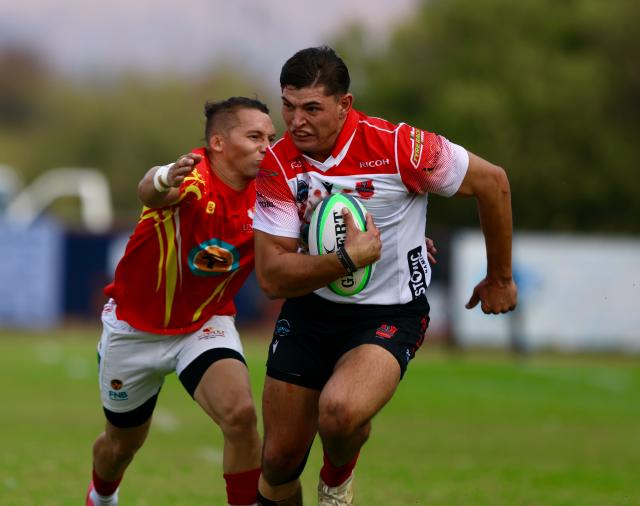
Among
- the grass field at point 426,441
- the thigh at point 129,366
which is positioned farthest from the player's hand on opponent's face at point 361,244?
the grass field at point 426,441

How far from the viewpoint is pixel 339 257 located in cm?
654

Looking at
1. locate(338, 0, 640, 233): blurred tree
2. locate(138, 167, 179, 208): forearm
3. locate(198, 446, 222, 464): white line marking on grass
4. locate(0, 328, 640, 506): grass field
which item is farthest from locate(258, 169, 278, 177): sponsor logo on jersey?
locate(338, 0, 640, 233): blurred tree

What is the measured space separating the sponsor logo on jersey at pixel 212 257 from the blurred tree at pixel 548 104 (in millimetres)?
31593

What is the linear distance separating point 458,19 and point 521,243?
16.7m

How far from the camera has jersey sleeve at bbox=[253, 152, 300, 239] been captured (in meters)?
6.80

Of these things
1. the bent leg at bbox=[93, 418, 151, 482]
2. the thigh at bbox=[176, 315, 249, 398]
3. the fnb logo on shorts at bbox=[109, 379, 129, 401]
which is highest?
the thigh at bbox=[176, 315, 249, 398]

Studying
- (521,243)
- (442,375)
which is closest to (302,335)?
(442,375)

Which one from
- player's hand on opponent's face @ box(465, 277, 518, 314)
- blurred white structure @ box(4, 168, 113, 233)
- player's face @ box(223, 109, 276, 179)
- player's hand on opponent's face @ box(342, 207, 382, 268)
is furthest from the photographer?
blurred white structure @ box(4, 168, 113, 233)

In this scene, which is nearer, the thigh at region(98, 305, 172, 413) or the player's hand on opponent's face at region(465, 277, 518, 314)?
the player's hand on opponent's face at region(465, 277, 518, 314)

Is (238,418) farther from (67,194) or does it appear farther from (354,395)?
(67,194)

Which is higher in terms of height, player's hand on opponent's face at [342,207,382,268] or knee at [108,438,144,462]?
player's hand on opponent's face at [342,207,382,268]

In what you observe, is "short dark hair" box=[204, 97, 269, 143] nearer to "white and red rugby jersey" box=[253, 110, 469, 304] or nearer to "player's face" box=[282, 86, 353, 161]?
"white and red rugby jersey" box=[253, 110, 469, 304]

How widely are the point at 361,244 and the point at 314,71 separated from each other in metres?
0.99

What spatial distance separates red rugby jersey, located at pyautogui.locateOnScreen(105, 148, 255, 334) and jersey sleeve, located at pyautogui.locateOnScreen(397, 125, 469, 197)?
1185 millimetres
